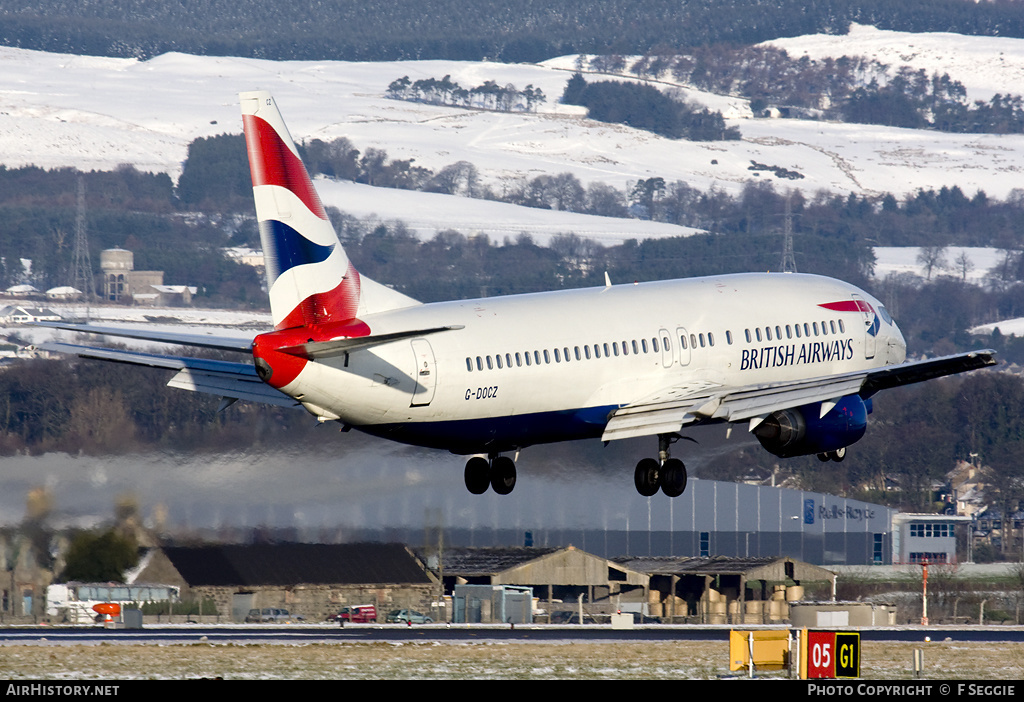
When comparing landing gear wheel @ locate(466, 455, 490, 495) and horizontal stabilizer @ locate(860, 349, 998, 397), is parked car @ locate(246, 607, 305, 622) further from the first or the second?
horizontal stabilizer @ locate(860, 349, 998, 397)

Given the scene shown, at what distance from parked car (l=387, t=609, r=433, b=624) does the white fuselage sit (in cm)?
4401

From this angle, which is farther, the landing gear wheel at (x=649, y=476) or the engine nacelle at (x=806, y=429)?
the landing gear wheel at (x=649, y=476)

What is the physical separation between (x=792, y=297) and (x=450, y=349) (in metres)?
15.2

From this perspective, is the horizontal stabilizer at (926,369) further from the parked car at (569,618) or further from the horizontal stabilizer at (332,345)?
the parked car at (569,618)

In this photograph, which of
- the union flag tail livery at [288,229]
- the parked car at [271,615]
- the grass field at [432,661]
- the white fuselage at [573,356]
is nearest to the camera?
the union flag tail livery at [288,229]

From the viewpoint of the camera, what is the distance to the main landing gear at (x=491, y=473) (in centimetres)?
5525

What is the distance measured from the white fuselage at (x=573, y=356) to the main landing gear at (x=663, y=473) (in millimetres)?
1856

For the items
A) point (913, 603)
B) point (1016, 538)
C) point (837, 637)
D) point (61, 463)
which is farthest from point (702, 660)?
point (1016, 538)

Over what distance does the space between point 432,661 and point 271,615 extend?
132 ft

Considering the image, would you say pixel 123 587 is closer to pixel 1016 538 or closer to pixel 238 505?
pixel 238 505

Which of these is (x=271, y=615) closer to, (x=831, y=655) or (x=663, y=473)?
(x=663, y=473)

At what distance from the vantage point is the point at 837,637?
52719mm

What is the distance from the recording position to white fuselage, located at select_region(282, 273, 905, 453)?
4884 cm

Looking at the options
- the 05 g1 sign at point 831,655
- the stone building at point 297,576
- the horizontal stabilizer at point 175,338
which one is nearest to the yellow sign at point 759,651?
the 05 g1 sign at point 831,655
